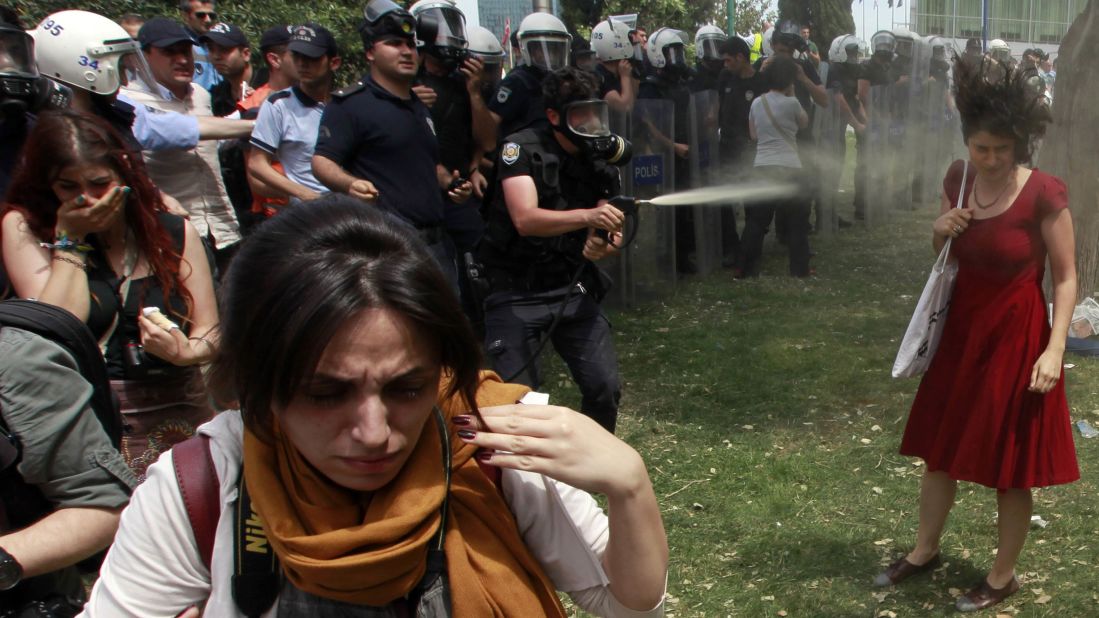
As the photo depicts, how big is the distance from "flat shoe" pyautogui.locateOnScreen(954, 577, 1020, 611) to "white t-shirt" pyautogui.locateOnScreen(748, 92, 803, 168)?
691 cm

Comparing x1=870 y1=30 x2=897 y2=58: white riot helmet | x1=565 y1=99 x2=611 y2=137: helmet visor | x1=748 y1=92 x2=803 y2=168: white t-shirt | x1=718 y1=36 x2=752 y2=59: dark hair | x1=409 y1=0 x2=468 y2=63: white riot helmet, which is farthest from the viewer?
x1=870 y1=30 x2=897 y2=58: white riot helmet

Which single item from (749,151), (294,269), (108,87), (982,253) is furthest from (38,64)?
(749,151)

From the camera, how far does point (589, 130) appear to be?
443 centimetres

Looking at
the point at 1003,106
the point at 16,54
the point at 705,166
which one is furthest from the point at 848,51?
the point at 16,54

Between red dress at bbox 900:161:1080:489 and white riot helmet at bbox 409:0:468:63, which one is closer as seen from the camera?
red dress at bbox 900:161:1080:489

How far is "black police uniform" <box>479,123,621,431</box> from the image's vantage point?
4441 mm

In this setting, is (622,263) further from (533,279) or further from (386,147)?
(533,279)

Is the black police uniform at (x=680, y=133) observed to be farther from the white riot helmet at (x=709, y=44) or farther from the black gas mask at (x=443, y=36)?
the black gas mask at (x=443, y=36)

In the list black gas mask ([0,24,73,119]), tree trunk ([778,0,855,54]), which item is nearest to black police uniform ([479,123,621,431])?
black gas mask ([0,24,73,119])

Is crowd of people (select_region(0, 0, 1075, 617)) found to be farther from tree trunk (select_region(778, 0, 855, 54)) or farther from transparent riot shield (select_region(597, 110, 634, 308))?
tree trunk (select_region(778, 0, 855, 54))

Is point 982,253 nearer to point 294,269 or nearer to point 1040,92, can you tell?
point 1040,92

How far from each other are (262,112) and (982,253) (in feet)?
11.3

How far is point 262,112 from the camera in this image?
17.1ft

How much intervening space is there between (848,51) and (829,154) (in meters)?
4.38
